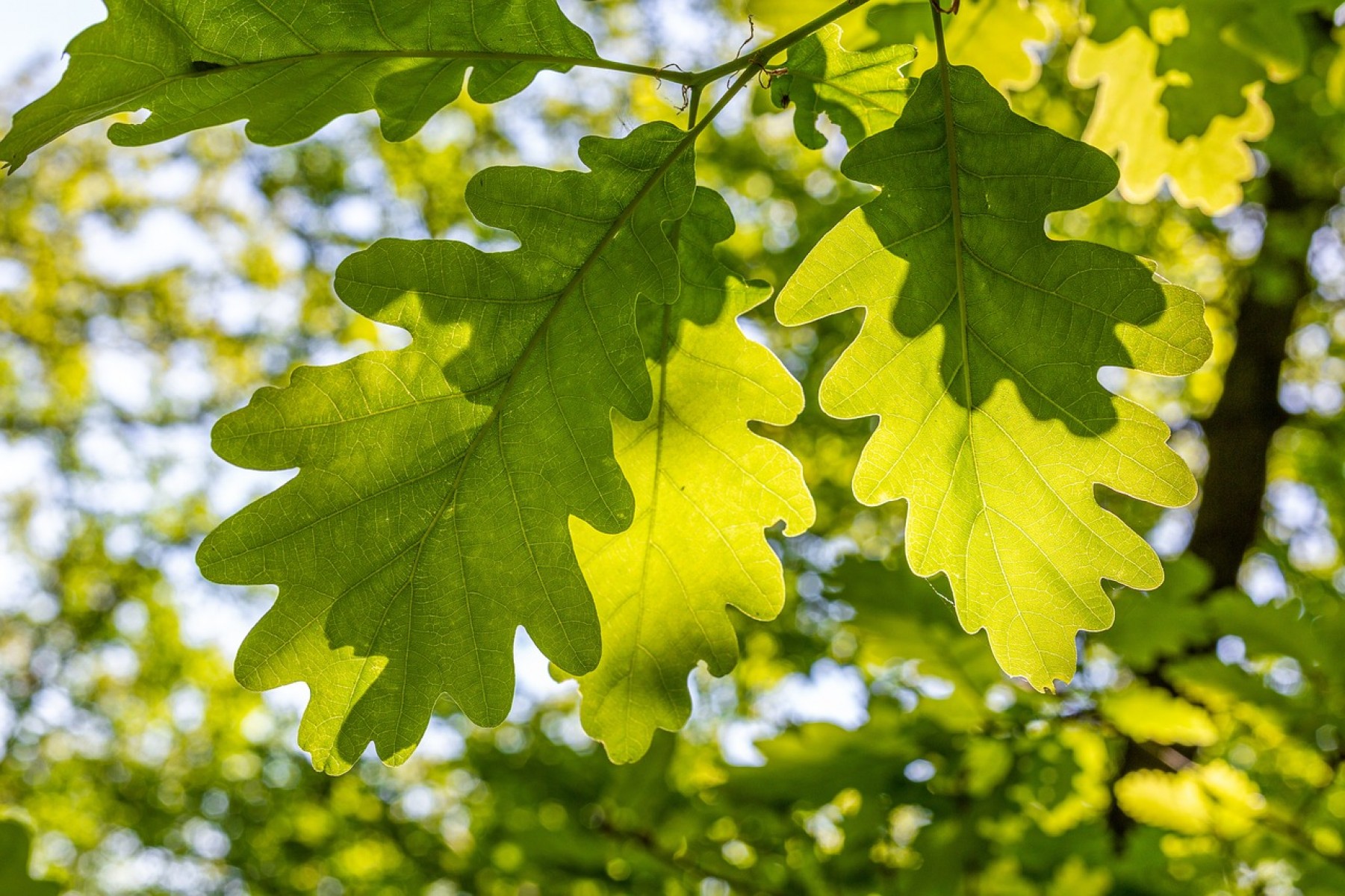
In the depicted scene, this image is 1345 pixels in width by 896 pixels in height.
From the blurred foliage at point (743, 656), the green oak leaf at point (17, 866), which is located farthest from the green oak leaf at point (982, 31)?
the green oak leaf at point (17, 866)

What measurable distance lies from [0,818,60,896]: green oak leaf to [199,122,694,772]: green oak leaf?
163cm

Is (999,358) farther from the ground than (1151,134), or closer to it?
closer to it

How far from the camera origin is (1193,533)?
5852mm

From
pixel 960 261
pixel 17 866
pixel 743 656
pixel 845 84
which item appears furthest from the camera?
pixel 743 656

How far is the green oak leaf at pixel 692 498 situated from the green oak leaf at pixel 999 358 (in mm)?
204

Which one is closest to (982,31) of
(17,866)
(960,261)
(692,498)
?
(960,261)

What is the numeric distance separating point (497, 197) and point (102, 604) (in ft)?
34.5

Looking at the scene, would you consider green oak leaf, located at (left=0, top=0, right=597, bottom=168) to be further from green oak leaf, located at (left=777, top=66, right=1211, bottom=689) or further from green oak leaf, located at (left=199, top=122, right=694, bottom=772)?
green oak leaf, located at (left=777, top=66, right=1211, bottom=689)

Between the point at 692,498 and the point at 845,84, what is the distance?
27.6 inches

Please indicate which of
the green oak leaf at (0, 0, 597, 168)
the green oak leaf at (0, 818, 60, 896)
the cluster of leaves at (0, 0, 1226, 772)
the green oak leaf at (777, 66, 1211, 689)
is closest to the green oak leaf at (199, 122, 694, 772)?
the cluster of leaves at (0, 0, 1226, 772)

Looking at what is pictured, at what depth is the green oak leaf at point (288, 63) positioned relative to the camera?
123 cm

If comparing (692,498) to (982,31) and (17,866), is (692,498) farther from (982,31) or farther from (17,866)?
(17,866)

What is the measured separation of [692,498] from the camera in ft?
5.49

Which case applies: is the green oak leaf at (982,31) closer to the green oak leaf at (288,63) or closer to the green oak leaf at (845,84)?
the green oak leaf at (845,84)
